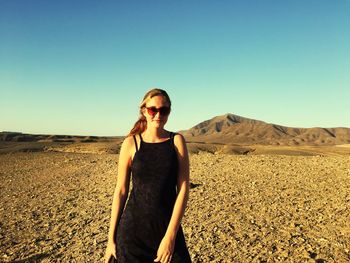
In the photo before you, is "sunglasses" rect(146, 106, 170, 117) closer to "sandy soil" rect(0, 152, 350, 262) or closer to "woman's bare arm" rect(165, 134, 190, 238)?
"woman's bare arm" rect(165, 134, 190, 238)

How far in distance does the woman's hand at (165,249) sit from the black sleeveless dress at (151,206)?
76 mm

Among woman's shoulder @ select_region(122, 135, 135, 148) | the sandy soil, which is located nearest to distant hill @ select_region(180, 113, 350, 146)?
the sandy soil

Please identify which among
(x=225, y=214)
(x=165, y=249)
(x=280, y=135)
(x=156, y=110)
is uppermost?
(x=280, y=135)

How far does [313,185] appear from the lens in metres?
12.3

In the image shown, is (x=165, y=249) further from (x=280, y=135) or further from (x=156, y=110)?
(x=280, y=135)

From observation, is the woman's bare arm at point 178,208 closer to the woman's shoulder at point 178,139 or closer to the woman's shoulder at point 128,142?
the woman's shoulder at point 178,139

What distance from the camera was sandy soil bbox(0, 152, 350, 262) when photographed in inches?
293

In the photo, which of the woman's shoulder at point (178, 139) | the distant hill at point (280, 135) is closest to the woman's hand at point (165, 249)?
the woman's shoulder at point (178, 139)

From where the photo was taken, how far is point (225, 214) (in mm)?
9578

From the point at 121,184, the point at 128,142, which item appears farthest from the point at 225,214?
Answer: the point at 128,142

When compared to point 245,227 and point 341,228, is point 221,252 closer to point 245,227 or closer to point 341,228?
point 245,227

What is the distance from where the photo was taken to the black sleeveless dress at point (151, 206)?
9.39 ft

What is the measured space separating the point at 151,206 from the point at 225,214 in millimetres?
7026

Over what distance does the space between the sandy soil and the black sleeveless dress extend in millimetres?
4469
